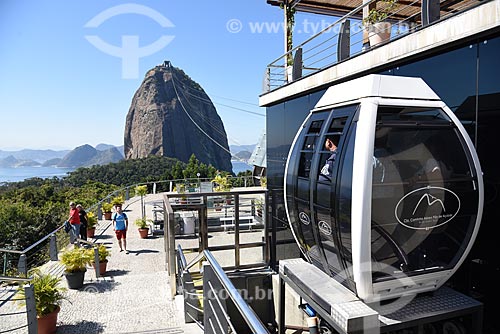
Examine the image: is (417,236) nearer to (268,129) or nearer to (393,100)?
(393,100)

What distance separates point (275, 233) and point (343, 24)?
4507mm

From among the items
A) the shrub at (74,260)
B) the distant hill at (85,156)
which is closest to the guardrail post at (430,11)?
the shrub at (74,260)

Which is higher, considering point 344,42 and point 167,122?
point 167,122

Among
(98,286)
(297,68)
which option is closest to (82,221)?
(98,286)

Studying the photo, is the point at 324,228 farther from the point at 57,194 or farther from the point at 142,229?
the point at 57,194

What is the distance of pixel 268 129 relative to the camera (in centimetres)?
848

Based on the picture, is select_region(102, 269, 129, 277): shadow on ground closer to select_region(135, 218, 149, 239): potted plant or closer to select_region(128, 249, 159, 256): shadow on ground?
select_region(128, 249, 159, 256): shadow on ground

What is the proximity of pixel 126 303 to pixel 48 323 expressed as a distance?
1.46 meters

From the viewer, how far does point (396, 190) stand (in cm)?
286

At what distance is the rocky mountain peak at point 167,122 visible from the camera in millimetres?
97062

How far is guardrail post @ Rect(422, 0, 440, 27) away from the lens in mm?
3830

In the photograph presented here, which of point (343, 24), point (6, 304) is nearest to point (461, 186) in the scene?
point (343, 24)

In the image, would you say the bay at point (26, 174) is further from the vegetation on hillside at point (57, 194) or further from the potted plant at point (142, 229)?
the potted plant at point (142, 229)

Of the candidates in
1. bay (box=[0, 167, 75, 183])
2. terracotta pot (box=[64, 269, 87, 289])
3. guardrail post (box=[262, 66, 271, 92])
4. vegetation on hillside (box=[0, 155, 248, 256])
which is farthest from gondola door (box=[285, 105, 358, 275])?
bay (box=[0, 167, 75, 183])
